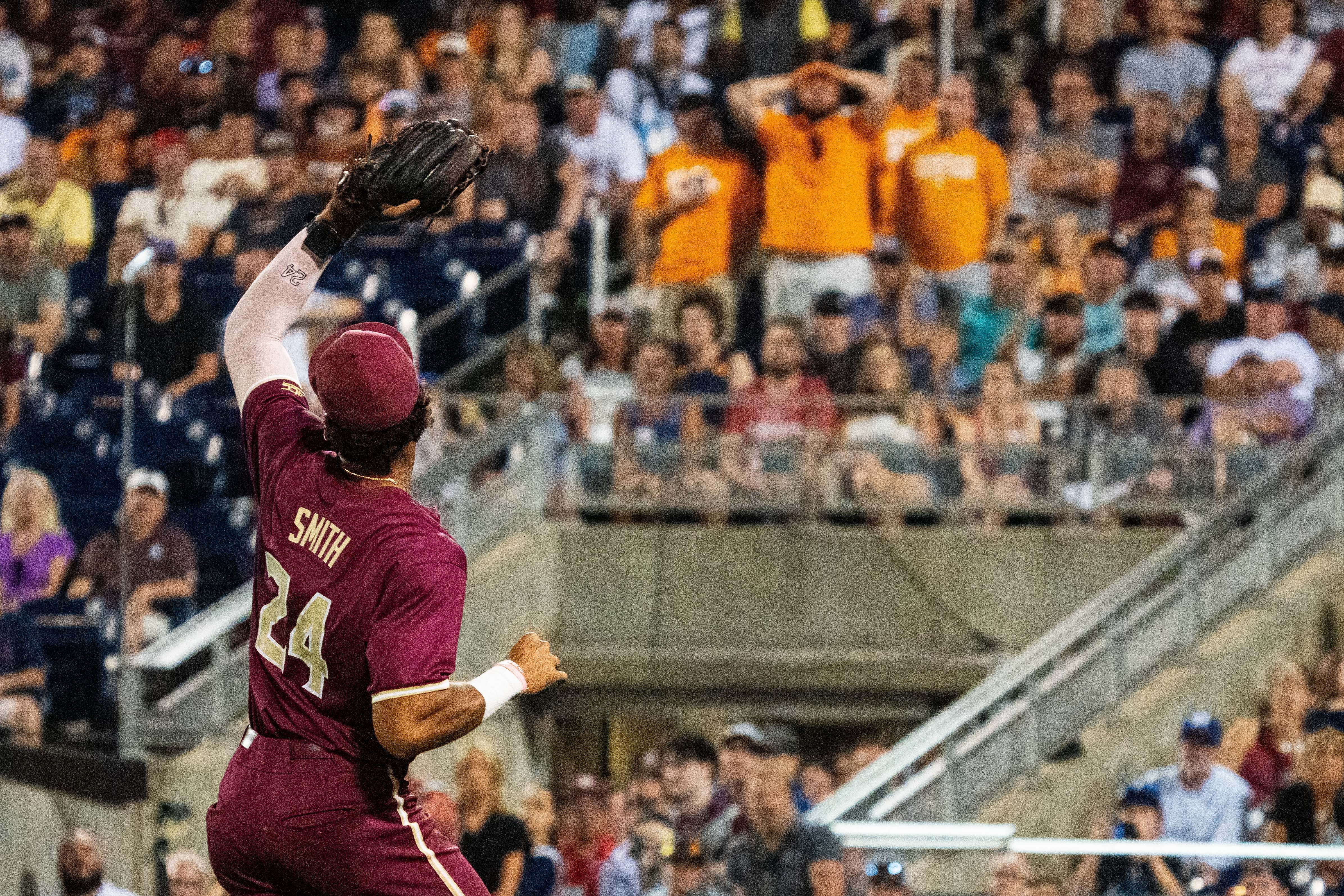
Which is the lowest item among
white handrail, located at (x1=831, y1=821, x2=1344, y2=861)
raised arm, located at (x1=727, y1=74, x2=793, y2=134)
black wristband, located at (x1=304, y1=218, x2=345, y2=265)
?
white handrail, located at (x1=831, y1=821, x2=1344, y2=861)

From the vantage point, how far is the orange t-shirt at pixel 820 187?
937 cm

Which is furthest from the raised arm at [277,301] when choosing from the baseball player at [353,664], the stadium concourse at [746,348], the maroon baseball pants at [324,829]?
the stadium concourse at [746,348]

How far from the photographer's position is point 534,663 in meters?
3.65

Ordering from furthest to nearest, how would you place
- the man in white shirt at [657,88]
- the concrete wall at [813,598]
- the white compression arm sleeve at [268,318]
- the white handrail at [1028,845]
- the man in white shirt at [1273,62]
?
the man in white shirt at [657,88] → the man in white shirt at [1273,62] → the concrete wall at [813,598] → the white handrail at [1028,845] → the white compression arm sleeve at [268,318]

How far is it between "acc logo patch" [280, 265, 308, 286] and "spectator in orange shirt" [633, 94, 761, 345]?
17.8 feet

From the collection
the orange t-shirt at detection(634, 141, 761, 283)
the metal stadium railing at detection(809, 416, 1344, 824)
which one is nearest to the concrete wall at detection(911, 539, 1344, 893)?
the metal stadium railing at detection(809, 416, 1344, 824)

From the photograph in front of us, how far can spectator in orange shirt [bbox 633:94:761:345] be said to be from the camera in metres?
9.50

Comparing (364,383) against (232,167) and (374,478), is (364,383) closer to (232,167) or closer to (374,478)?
(374,478)

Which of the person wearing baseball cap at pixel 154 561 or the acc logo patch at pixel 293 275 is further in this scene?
the person wearing baseball cap at pixel 154 561

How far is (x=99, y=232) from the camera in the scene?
38.0ft

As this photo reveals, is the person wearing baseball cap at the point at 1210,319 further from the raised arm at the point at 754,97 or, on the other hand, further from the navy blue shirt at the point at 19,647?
the navy blue shirt at the point at 19,647

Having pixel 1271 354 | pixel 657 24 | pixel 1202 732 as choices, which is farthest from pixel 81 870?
pixel 657 24

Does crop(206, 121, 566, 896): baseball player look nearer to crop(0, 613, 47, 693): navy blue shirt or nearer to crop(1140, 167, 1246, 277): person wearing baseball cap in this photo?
crop(0, 613, 47, 693): navy blue shirt

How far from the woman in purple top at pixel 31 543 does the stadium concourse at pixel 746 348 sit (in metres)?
0.02
